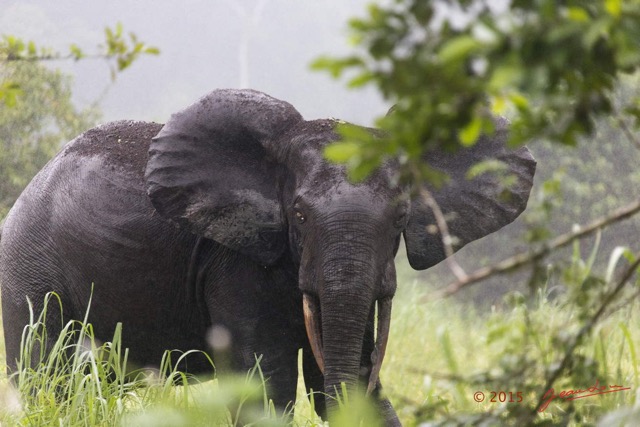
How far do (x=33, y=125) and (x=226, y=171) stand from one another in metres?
12.9

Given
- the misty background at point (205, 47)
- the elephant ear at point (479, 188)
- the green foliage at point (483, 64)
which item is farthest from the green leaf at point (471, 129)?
the misty background at point (205, 47)

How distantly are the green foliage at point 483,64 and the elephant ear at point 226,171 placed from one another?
2.95 m

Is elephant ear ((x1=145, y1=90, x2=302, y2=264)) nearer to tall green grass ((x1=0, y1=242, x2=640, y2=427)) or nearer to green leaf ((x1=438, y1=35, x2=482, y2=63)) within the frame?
tall green grass ((x1=0, y1=242, x2=640, y2=427))

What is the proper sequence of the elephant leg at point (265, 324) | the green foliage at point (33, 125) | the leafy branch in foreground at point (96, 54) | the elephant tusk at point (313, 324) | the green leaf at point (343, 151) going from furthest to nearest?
the green foliage at point (33, 125) → the elephant leg at point (265, 324) → the elephant tusk at point (313, 324) → the leafy branch in foreground at point (96, 54) → the green leaf at point (343, 151)

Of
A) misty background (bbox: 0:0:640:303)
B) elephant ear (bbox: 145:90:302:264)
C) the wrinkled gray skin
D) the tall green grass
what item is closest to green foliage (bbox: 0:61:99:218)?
the tall green grass

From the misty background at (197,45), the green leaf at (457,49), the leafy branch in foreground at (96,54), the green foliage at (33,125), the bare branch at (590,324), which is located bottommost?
the bare branch at (590,324)

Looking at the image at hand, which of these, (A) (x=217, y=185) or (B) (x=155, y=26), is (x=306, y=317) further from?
(B) (x=155, y=26)

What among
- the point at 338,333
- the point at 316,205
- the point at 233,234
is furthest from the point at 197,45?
the point at 338,333

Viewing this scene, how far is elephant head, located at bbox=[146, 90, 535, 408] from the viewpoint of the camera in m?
3.95

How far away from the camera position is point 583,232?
1.66m

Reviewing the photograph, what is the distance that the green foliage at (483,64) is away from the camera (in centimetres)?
129

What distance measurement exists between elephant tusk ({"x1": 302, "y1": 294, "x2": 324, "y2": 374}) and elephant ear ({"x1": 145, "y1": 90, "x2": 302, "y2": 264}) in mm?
391

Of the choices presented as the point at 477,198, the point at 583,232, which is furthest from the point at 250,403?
the point at 583,232
